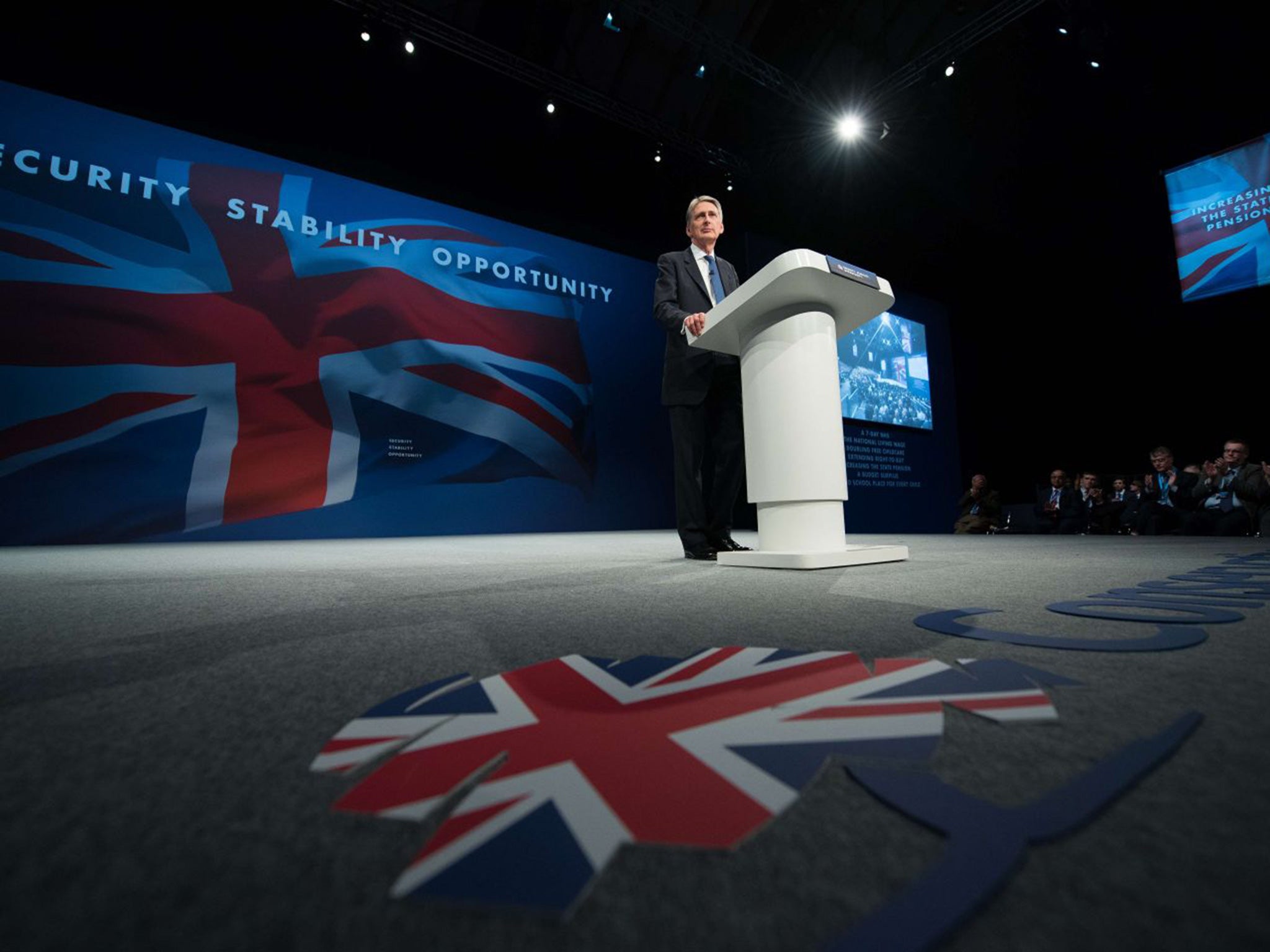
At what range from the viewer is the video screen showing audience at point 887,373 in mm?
6098

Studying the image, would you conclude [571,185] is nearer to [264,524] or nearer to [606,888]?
[264,524]

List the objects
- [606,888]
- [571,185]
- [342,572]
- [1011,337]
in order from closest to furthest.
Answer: [606,888] < [342,572] < [571,185] < [1011,337]

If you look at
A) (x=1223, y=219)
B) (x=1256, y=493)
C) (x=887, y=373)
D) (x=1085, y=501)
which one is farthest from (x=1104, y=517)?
(x=1223, y=219)

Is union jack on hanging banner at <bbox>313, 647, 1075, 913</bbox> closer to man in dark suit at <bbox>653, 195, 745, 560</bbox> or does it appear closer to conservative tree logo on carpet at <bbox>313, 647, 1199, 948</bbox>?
conservative tree logo on carpet at <bbox>313, 647, 1199, 948</bbox>

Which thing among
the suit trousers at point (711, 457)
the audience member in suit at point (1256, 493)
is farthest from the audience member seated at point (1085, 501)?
the suit trousers at point (711, 457)

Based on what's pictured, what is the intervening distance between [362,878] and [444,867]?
0.11 ft

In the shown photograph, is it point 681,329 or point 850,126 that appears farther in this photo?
point 850,126

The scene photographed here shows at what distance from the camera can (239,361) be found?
420 centimetres

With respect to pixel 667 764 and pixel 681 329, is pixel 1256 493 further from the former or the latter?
pixel 667 764

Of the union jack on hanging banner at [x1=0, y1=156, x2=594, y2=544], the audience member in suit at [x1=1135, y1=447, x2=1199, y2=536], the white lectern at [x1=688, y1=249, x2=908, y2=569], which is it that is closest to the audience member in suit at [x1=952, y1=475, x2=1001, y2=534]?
the audience member in suit at [x1=1135, y1=447, x2=1199, y2=536]

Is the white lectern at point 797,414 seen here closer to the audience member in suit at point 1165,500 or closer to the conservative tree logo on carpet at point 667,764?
the conservative tree logo on carpet at point 667,764

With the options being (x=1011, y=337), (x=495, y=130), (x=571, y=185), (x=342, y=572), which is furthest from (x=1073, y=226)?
(x=342, y=572)

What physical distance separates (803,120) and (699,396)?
476 cm

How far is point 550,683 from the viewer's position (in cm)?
54
